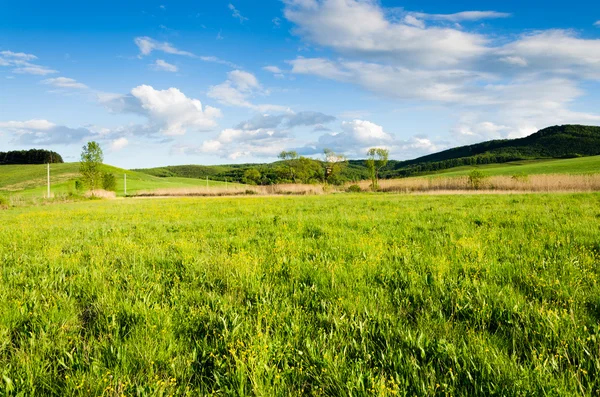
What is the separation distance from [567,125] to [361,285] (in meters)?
219

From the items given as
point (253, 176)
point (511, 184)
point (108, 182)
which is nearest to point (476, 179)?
point (511, 184)

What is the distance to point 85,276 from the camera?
196 inches

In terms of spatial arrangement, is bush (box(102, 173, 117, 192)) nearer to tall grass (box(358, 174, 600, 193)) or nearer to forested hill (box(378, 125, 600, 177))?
tall grass (box(358, 174, 600, 193))

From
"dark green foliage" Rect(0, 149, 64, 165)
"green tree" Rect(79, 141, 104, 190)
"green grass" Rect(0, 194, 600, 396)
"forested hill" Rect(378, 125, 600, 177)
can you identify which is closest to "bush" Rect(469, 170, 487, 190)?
"green grass" Rect(0, 194, 600, 396)

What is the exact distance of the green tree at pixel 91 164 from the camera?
56.7 metres

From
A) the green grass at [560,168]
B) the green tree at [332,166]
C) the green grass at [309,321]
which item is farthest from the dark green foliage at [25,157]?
the green grass at [309,321]

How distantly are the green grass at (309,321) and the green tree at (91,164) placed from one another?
5976 cm

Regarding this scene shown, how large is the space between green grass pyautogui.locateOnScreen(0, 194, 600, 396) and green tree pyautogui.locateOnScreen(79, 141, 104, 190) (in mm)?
59760

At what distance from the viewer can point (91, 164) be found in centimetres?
5706

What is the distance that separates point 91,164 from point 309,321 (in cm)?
6579

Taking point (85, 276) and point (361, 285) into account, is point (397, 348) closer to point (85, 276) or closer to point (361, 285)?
point (361, 285)

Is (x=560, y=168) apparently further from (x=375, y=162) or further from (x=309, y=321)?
(x=309, y=321)

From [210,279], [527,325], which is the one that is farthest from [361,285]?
[210,279]

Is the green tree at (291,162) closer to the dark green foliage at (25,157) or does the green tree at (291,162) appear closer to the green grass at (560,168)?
the green grass at (560,168)
